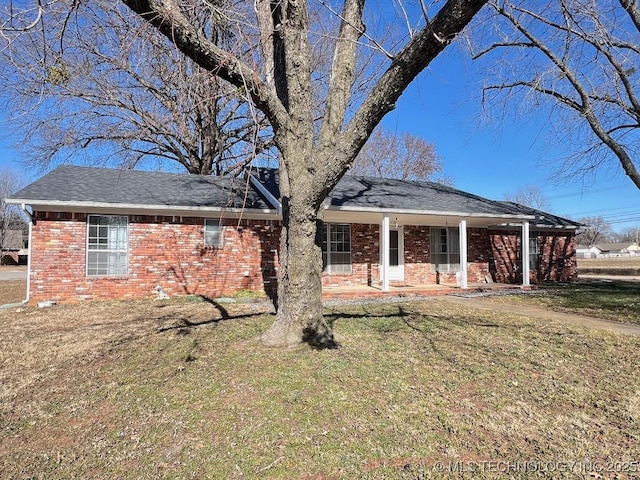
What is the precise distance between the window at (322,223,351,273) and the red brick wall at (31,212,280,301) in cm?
194

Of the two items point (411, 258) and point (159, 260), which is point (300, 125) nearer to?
point (159, 260)

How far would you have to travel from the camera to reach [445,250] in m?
15.1

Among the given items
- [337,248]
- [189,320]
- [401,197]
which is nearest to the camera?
[189,320]

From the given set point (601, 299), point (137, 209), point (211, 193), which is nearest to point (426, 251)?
point (601, 299)

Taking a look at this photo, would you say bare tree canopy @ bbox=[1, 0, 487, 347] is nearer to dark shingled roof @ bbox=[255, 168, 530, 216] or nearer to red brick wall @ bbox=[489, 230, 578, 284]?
dark shingled roof @ bbox=[255, 168, 530, 216]

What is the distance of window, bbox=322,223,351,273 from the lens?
44.2 ft

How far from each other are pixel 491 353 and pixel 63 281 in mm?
10291

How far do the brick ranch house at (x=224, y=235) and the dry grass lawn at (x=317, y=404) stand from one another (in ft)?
12.6

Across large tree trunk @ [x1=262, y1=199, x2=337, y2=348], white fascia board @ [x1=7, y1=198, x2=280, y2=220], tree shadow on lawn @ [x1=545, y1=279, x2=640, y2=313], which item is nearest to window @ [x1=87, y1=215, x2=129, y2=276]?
white fascia board @ [x1=7, y1=198, x2=280, y2=220]

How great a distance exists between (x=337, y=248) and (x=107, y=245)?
704 centimetres

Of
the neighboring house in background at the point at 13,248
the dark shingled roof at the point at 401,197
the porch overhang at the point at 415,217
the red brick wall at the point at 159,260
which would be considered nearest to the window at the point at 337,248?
the porch overhang at the point at 415,217

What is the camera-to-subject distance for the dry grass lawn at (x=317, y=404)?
287cm

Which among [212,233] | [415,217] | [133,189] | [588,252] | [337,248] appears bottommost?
[588,252]

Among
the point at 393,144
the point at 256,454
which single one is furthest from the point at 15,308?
the point at 393,144
